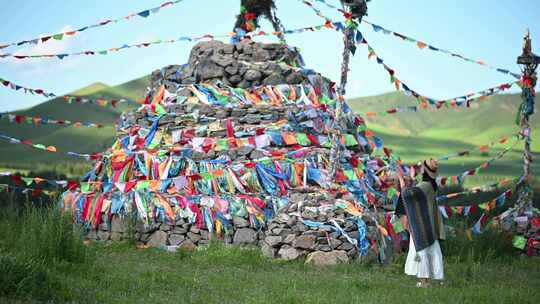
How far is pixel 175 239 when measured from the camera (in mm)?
15578

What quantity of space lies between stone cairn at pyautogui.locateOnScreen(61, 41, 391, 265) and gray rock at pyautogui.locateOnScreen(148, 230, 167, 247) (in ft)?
0.09

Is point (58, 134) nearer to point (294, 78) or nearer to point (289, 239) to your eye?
point (294, 78)

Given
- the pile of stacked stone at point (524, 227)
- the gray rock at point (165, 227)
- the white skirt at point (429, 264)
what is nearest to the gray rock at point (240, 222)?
the gray rock at point (165, 227)

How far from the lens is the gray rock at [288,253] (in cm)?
1369

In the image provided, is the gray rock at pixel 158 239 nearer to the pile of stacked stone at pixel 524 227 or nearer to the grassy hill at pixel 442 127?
the pile of stacked stone at pixel 524 227

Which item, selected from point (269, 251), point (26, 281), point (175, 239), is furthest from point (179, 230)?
point (26, 281)

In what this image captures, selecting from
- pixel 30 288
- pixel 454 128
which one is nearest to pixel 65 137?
pixel 454 128

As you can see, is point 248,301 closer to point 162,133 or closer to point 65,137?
point 162,133

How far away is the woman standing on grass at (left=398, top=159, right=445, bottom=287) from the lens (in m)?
11.1

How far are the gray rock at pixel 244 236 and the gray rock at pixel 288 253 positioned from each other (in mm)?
1278

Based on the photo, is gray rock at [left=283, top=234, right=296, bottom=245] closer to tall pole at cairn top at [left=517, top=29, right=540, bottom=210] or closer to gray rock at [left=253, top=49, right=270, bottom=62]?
tall pole at cairn top at [left=517, top=29, right=540, bottom=210]

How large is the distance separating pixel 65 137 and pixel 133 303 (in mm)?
68656

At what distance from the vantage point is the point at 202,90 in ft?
60.0

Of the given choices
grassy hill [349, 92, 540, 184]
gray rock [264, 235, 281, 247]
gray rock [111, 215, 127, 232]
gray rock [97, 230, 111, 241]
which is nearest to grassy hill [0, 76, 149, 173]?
grassy hill [349, 92, 540, 184]
